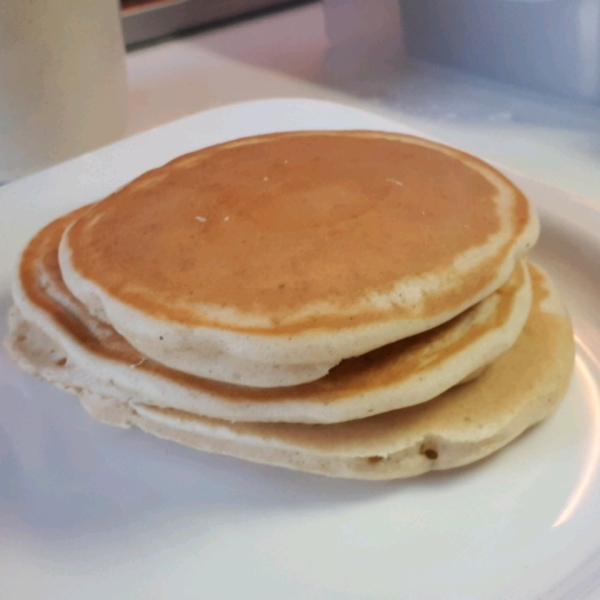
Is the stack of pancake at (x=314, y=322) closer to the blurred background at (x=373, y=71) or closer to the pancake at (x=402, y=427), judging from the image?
the pancake at (x=402, y=427)

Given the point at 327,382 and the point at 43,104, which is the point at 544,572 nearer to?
the point at 327,382

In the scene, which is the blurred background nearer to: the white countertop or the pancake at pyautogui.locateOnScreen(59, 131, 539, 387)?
the white countertop

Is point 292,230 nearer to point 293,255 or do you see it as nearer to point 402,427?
point 293,255

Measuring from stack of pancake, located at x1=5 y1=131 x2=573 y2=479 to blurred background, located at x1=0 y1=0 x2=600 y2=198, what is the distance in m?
Result: 0.51

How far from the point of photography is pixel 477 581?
55cm

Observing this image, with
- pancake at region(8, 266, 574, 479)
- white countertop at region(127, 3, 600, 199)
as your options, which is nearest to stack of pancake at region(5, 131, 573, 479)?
pancake at region(8, 266, 574, 479)

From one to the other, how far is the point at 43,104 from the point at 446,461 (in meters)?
1.07

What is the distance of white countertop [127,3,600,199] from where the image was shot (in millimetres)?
1272

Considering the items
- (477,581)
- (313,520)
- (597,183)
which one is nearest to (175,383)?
(313,520)

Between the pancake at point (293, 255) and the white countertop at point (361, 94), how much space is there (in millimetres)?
467

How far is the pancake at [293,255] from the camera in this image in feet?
1.99

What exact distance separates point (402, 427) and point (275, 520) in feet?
0.52

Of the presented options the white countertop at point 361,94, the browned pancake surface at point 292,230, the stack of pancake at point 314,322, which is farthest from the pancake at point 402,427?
the white countertop at point 361,94

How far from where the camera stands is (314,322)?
23.5 inches
